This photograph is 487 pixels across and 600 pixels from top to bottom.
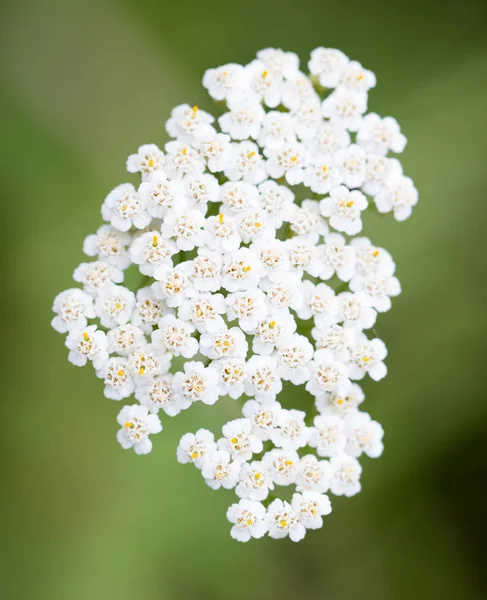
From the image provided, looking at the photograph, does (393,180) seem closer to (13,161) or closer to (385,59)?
(385,59)

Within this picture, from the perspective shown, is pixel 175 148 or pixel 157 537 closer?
pixel 175 148

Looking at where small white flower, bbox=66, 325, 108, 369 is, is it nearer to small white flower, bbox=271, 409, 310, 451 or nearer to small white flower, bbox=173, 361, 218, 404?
small white flower, bbox=173, 361, 218, 404

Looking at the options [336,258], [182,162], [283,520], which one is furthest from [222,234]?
[283,520]

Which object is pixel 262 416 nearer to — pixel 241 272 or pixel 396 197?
pixel 241 272

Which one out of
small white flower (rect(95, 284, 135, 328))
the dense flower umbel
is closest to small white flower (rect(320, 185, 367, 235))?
the dense flower umbel

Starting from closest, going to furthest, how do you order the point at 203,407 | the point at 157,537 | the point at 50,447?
the point at 203,407 < the point at 157,537 < the point at 50,447

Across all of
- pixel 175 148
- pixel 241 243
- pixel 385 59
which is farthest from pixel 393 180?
pixel 385 59
